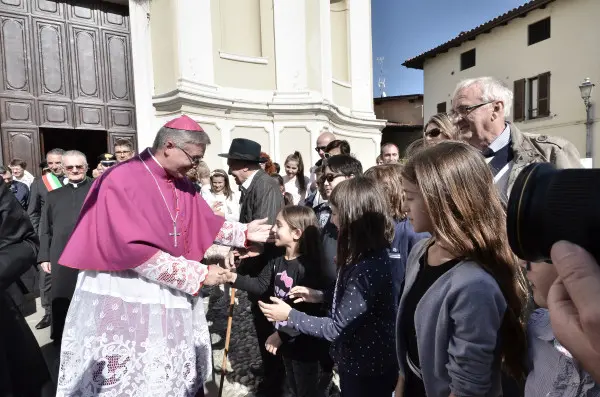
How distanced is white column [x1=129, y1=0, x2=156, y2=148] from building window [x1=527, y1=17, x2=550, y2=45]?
55.5ft

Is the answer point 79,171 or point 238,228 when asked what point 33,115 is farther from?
point 238,228

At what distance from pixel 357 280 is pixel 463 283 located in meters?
0.68

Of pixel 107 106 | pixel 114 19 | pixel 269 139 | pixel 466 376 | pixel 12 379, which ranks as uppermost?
pixel 114 19

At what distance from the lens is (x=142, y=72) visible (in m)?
8.48

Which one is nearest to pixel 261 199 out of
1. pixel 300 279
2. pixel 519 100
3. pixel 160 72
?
pixel 300 279

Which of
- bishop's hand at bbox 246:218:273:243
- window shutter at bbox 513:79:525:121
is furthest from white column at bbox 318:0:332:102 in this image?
window shutter at bbox 513:79:525:121

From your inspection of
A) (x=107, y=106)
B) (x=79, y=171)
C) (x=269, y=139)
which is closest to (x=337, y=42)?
(x=269, y=139)

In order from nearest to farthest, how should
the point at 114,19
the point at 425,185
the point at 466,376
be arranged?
the point at 466,376
the point at 425,185
the point at 114,19

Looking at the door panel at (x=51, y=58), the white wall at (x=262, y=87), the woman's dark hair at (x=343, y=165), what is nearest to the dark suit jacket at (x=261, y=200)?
the woman's dark hair at (x=343, y=165)

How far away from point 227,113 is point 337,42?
17.7ft

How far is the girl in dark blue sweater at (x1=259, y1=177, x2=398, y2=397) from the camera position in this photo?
1.92 meters

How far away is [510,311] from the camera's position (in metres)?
1.37

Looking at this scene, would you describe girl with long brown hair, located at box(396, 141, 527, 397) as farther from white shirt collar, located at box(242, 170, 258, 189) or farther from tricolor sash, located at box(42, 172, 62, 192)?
tricolor sash, located at box(42, 172, 62, 192)

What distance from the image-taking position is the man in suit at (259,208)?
10.4 ft
